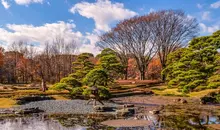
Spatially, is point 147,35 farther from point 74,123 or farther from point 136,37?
point 74,123

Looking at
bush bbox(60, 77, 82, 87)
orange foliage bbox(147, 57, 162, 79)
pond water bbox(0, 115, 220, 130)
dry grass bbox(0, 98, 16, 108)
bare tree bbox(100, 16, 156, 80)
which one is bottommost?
pond water bbox(0, 115, 220, 130)

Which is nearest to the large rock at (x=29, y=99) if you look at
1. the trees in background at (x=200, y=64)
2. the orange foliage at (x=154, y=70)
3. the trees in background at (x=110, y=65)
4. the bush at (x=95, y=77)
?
the bush at (x=95, y=77)

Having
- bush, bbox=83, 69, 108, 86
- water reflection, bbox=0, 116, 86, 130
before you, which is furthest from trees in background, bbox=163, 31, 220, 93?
water reflection, bbox=0, 116, 86, 130

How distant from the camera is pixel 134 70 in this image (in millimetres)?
54062

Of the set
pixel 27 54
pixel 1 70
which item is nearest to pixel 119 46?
pixel 27 54

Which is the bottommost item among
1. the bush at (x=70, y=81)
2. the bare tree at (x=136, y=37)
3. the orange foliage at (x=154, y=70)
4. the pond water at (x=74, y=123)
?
the pond water at (x=74, y=123)

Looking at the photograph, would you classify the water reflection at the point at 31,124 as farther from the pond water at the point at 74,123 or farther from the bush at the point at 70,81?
the bush at the point at 70,81

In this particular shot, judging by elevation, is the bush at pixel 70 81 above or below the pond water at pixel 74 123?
above

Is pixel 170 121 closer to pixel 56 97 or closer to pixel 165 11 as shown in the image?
pixel 56 97

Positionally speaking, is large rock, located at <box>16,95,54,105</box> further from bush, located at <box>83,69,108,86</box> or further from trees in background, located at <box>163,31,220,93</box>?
trees in background, located at <box>163,31,220,93</box>

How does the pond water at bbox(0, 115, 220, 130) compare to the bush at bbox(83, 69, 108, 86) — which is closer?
the pond water at bbox(0, 115, 220, 130)

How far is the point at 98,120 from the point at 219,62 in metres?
15.4

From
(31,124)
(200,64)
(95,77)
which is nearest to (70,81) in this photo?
(95,77)

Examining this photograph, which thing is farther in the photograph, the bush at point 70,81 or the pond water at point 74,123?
the bush at point 70,81
